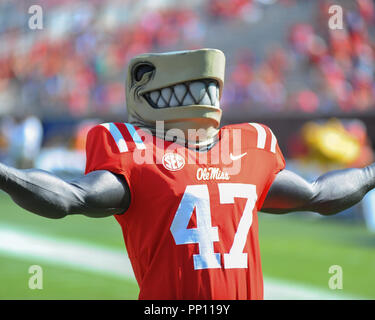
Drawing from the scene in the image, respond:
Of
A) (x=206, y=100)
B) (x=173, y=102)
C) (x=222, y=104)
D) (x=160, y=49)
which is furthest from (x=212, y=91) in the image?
(x=160, y=49)

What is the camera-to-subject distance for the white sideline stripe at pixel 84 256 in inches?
228

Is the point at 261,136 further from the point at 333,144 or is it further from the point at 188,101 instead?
the point at 333,144

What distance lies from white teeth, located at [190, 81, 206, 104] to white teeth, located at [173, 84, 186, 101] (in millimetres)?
31

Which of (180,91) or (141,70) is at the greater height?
(141,70)

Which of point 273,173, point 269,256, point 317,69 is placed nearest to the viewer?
point 273,173

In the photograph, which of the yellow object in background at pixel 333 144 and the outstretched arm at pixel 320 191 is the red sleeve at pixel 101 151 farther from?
the yellow object in background at pixel 333 144

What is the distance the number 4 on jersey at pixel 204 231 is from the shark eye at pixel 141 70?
535 mm

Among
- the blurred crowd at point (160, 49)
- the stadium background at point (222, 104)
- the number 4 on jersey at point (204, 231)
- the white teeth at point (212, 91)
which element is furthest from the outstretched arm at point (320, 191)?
the blurred crowd at point (160, 49)

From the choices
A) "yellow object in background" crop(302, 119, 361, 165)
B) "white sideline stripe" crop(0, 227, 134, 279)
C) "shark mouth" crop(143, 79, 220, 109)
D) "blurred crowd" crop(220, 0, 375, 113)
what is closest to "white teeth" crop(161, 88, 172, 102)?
"shark mouth" crop(143, 79, 220, 109)

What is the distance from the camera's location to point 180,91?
2432mm

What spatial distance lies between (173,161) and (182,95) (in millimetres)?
276

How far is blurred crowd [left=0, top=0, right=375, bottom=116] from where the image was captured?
15578 mm

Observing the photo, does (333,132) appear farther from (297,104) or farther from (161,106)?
(161,106)
